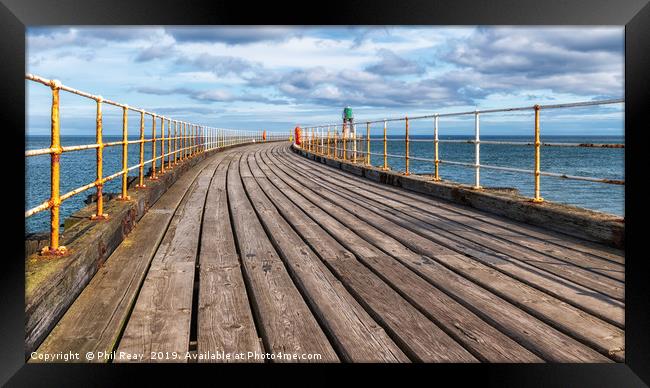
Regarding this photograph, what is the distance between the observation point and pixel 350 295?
2988mm

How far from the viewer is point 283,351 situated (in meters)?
2.23

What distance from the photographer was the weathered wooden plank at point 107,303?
7.58ft

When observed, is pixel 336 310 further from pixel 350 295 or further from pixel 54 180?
pixel 54 180

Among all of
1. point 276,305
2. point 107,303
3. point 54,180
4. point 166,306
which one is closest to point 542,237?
point 276,305

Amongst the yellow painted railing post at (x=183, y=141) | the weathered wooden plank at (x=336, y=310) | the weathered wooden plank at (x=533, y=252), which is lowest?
the weathered wooden plank at (x=336, y=310)

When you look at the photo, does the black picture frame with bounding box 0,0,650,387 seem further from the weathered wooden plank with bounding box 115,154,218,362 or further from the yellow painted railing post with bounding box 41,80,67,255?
the yellow painted railing post with bounding box 41,80,67,255

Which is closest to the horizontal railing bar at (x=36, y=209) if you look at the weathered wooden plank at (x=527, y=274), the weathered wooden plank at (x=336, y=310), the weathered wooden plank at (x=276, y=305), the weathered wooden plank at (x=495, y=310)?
the weathered wooden plank at (x=276, y=305)

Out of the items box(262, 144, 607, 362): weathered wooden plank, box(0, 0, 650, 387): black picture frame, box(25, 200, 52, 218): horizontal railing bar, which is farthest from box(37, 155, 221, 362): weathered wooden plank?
box(262, 144, 607, 362): weathered wooden plank

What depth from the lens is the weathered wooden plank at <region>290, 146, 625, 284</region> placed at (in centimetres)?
325

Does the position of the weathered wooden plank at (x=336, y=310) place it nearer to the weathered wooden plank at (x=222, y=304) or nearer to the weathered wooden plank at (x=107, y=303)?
the weathered wooden plank at (x=222, y=304)

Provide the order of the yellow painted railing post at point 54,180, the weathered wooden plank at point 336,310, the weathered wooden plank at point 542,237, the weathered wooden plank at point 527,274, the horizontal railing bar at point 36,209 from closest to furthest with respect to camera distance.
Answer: the weathered wooden plank at point 336,310 < the horizontal railing bar at point 36,209 < the weathered wooden plank at point 527,274 < the yellow painted railing post at point 54,180 < the weathered wooden plank at point 542,237

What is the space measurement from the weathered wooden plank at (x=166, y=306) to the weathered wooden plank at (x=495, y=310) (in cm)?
140

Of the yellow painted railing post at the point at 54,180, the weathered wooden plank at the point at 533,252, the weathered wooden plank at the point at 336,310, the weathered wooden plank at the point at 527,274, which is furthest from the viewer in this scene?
the weathered wooden plank at the point at 533,252

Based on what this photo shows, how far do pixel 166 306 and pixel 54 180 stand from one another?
965 mm
